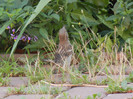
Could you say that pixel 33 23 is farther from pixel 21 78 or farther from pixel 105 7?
pixel 21 78

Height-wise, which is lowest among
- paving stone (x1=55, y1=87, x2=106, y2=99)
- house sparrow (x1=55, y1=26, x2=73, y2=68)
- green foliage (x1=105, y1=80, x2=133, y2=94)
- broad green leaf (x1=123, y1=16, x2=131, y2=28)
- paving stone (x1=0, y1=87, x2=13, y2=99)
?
paving stone (x1=55, y1=87, x2=106, y2=99)

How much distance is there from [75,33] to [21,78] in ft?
4.01

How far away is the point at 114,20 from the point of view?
4.29 metres

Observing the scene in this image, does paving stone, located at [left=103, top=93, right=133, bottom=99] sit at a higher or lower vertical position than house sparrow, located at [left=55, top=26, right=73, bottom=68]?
lower

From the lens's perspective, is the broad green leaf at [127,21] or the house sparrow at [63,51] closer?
the house sparrow at [63,51]

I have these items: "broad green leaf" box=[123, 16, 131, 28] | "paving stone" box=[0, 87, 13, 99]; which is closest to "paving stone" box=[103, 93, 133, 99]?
"paving stone" box=[0, 87, 13, 99]

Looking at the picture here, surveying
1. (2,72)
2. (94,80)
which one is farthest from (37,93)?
(2,72)

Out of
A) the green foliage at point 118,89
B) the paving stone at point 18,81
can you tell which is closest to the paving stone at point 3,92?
the paving stone at point 18,81

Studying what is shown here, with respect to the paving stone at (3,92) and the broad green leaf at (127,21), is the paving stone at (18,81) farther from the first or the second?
the broad green leaf at (127,21)

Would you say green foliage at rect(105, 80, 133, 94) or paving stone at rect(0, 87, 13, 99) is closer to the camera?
green foliage at rect(105, 80, 133, 94)

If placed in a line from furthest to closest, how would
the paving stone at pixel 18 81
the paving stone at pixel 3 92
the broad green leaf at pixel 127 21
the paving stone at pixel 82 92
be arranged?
the broad green leaf at pixel 127 21
the paving stone at pixel 18 81
the paving stone at pixel 3 92
the paving stone at pixel 82 92

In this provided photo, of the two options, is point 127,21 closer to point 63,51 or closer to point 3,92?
point 63,51

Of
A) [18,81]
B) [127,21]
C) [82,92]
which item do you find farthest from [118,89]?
[127,21]

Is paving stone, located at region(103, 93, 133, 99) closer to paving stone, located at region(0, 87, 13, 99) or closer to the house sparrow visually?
paving stone, located at region(0, 87, 13, 99)
